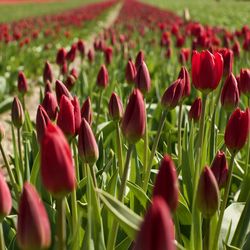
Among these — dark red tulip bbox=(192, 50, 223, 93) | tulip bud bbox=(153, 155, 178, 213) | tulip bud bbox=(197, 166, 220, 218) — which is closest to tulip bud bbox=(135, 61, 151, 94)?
dark red tulip bbox=(192, 50, 223, 93)

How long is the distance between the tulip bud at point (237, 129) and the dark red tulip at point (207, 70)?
1.01ft

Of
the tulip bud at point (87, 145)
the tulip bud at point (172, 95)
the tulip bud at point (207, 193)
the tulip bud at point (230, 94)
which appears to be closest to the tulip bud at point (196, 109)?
the tulip bud at point (230, 94)

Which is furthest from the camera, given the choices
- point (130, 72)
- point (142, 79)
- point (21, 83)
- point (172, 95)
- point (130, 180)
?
point (21, 83)

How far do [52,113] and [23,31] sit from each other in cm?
979

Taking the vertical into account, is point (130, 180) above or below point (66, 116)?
below

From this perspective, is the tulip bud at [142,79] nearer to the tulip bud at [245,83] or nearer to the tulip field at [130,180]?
the tulip field at [130,180]

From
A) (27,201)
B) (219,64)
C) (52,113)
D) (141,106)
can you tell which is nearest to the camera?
(27,201)

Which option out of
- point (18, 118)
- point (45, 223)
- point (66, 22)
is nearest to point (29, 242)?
point (45, 223)

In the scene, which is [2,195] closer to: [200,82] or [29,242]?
[29,242]

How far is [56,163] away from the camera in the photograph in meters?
0.90

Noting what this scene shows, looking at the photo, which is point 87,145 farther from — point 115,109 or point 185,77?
point 185,77

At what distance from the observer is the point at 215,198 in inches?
45.4

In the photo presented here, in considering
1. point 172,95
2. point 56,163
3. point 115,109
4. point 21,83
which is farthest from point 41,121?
point 21,83

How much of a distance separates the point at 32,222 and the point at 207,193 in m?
0.47
